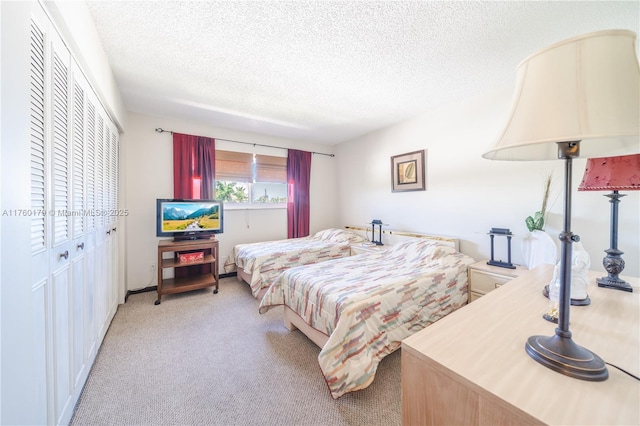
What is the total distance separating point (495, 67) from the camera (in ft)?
7.17

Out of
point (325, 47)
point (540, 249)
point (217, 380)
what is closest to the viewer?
point (217, 380)

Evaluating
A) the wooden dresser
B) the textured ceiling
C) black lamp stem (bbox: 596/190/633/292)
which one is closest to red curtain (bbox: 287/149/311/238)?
the textured ceiling

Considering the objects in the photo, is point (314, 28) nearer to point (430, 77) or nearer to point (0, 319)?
point (430, 77)

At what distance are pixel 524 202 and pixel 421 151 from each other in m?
1.36

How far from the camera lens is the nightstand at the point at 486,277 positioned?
222cm

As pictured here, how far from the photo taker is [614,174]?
1.29m

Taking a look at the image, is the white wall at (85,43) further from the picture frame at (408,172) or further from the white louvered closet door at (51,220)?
the picture frame at (408,172)

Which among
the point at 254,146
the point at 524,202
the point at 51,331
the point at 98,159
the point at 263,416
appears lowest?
the point at 263,416

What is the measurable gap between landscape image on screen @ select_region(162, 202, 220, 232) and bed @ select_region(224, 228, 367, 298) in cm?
61

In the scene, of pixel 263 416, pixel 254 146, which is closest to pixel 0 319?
pixel 263 416

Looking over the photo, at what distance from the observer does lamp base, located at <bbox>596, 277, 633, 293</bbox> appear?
126cm

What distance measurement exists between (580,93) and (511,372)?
753 mm

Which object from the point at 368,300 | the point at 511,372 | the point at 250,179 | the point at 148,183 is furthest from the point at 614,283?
the point at 148,183

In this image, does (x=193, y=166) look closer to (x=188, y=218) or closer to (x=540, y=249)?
(x=188, y=218)
